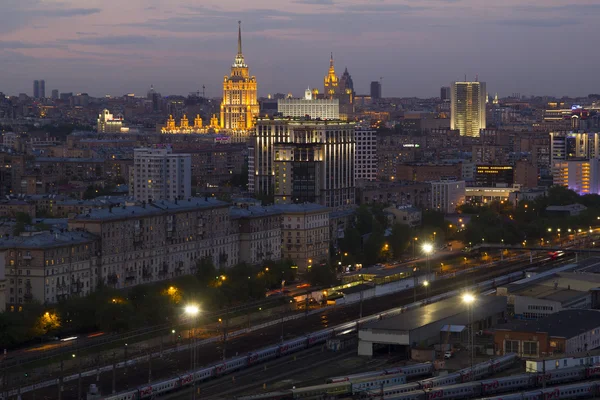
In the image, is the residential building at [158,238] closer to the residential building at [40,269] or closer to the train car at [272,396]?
the residential building at [40,269]

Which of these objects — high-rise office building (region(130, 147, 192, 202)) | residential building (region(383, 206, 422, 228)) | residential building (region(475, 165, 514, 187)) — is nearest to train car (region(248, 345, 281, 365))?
residential building (region(383, 206, 422, 228))

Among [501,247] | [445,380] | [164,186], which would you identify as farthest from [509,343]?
[164,186]

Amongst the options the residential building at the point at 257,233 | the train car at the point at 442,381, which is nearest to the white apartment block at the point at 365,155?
the residential building at the point at 257,233

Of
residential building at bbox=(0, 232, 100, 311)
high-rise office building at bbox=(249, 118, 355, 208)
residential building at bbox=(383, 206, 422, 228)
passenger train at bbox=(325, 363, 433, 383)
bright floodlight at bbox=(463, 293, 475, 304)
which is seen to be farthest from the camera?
high-rise office building at bbox=(249, 118, 355, 208)

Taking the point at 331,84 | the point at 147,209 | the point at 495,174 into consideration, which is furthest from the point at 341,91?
the point at 147,209

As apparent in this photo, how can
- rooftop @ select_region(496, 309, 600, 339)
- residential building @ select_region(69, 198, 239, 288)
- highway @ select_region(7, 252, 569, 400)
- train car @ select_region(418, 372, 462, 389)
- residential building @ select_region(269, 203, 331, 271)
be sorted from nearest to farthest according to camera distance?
train car @ select_region(418, 372, 462, 389) → highway @ select_region(7, 252, 569, 400) → rooftop @ select_region(496, 309, 600, 339) → residential building @ select_region(69, 198, 239, 288) → residential building @ select_region(269, 203, 331, 271)

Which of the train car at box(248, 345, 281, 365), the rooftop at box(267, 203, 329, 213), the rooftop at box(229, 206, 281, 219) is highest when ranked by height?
the rooftop at box(229, 206, 281, 219)

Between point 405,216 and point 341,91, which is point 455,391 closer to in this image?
point 405,216

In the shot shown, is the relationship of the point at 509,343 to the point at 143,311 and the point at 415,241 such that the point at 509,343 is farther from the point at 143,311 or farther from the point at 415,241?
the point at 415,241

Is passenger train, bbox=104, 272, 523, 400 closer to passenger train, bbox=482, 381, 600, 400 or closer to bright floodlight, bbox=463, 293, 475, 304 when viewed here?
bright floodlight, bbox=463, 293, 475, 304
